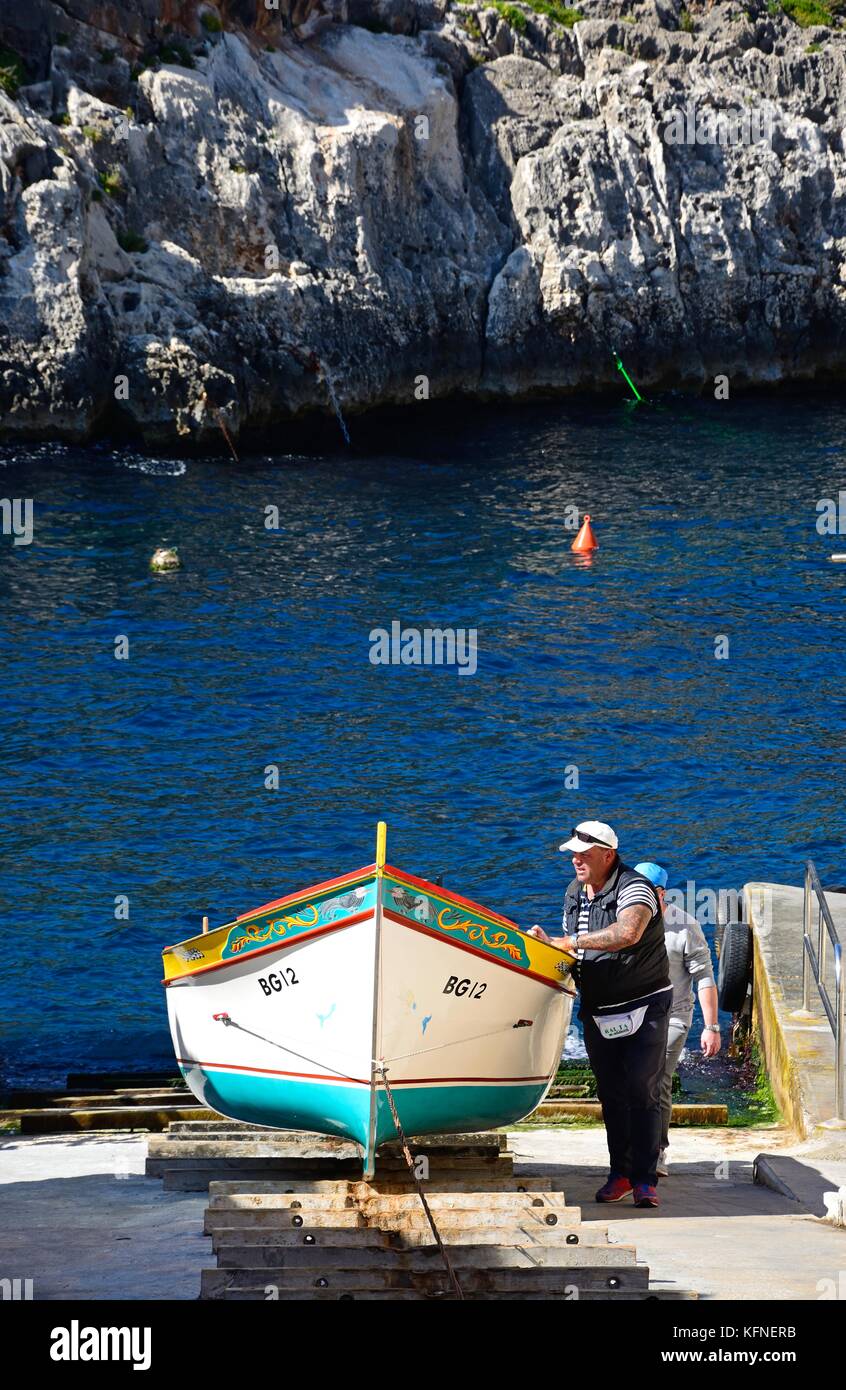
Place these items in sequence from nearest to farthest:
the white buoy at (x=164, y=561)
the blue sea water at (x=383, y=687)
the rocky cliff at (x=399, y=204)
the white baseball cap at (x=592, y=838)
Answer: the white baseball cap at (x=592, y=838), the blue sea water at (x=383, y=687), the white buoy at (x=164, y=561), the rocky cliff at (x=399, y=204)

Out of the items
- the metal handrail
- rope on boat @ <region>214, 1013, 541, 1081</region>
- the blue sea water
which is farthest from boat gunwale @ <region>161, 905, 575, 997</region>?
the blue sea water

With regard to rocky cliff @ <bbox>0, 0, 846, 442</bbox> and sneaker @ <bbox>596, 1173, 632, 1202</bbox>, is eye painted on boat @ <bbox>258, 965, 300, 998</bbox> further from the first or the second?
rocky cliff @ <bbox>0, 0, 846, 442</bbox>

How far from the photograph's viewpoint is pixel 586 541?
37.4 metres

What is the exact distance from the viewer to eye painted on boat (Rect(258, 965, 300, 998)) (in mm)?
10969

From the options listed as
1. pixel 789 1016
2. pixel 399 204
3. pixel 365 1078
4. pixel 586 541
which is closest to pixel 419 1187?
pixel 365 1078

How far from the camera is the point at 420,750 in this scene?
86.8 feet

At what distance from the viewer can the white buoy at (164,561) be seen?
3522 cm

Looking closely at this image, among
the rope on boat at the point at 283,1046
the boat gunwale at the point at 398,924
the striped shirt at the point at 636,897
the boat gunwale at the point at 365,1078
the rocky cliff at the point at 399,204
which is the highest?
the rocky cliff at the point at 399,204

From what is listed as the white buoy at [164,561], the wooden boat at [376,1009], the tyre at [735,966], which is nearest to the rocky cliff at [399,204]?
the white buoy at [164,561]

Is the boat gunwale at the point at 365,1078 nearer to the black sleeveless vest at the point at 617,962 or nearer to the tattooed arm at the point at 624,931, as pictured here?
the black sleeveless vest at the point at 617,962

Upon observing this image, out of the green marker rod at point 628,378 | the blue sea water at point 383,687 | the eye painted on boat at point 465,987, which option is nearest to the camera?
the eye painted on boat at point 465,987

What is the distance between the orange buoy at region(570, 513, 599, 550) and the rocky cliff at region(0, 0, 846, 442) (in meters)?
11.7

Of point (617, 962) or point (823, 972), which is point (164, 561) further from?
point (617, 962)

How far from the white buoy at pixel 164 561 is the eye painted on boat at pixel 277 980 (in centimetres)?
2483
